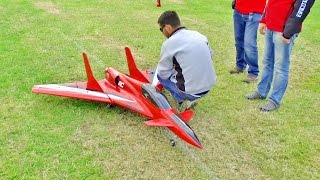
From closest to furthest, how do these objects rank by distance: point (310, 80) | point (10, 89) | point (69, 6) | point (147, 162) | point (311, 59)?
1. point (147, 162)
2. point (10, 89)
3. point (310, 80)
4. point (311, 59)
5. point (69, 6)

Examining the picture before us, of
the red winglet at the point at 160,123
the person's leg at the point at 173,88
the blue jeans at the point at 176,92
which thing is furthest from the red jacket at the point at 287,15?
the red winglet at the point at 160,123

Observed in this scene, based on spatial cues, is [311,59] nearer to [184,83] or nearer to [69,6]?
[184,83]

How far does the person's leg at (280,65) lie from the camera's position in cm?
623

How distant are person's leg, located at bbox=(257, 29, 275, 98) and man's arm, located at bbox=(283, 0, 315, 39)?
0.50 metres

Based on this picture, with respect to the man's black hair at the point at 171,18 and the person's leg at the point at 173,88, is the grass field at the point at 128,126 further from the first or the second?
the man's black hair at the point at 171,18

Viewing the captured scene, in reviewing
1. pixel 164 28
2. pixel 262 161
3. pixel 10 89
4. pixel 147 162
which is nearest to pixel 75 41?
pixel 10 89

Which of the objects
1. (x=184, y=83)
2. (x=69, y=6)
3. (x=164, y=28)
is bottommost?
(x=69, y=6)

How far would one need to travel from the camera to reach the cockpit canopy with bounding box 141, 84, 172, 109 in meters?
5.78

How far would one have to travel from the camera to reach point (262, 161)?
5418 mm

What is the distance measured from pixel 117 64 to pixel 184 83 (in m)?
2.89

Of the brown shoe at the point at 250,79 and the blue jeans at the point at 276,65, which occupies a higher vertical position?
the blue jeans at the point at 276,65

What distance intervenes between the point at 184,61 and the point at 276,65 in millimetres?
1623

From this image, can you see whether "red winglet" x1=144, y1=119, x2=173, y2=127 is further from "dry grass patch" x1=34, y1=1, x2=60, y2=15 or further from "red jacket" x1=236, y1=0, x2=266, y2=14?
"dry grass patch" x1=34, y1=1, x2=60, y2=15

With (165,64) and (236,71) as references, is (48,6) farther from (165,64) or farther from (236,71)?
(165,64)
